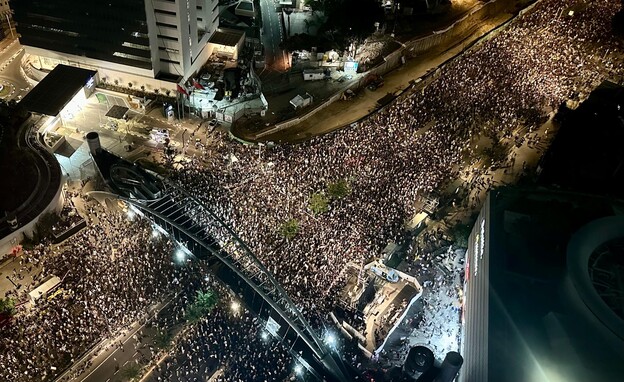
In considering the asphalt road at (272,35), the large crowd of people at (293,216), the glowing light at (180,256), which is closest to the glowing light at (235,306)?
the large crowd of people at (293,216)

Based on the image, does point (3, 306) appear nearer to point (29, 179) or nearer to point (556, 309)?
point (29, 179)

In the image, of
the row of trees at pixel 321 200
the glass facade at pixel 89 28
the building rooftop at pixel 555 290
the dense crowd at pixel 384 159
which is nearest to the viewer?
the building rooftop at pixel 555 290

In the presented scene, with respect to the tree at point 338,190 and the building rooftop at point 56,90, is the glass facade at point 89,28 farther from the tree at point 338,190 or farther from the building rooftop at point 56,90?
the tree at point 338,190

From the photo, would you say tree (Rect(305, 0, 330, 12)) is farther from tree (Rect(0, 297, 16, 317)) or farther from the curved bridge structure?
tree (Rect(0, 297, 16, 317))

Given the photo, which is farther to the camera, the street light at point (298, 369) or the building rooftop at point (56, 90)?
the building rooftop at point (56, 90)

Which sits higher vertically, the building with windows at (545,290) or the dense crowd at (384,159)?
the building with windows at (545,290)

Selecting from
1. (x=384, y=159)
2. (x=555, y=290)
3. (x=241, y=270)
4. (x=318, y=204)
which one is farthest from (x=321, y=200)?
(x=555, y=290)

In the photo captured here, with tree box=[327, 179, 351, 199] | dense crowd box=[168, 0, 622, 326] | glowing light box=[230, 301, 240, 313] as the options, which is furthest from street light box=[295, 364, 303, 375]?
tree box=[327, 179, 351, 199]
